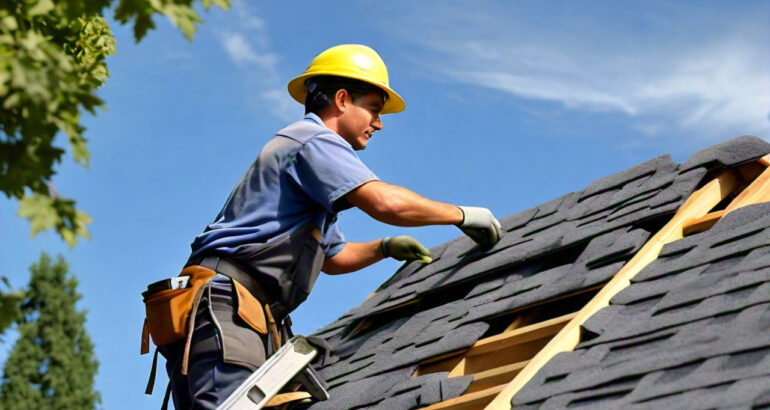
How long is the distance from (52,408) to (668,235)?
19.0 m

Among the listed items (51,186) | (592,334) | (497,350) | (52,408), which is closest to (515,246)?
(497,350)

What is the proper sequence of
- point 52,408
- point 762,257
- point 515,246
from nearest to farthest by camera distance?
1. point 762,257
2. point 515,246
3. point 52,408

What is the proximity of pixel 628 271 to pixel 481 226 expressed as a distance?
1.29 meters

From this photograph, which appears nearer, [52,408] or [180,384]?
[180,384]

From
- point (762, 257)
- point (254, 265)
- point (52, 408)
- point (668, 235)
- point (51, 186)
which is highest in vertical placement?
point (52, 408)

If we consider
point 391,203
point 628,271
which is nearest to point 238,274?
point 391,203

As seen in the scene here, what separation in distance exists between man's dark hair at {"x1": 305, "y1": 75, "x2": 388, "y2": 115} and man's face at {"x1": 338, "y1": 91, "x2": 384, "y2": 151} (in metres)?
0.03

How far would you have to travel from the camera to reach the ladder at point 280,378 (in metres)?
4.22

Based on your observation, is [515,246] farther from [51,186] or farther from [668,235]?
[51,186]

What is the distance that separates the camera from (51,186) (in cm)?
252

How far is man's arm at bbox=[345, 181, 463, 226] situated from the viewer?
4684 mm

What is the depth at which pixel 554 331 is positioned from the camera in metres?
4.14

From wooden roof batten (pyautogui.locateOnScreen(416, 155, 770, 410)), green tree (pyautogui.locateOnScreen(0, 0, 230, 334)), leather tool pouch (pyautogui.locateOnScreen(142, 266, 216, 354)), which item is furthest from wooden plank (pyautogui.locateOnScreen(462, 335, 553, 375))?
green tree (pyautogui.locateOnScreen(0, 0, 230, 334))

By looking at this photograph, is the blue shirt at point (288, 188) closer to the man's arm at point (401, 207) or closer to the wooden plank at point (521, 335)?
the man's arm at point (401, 207)
